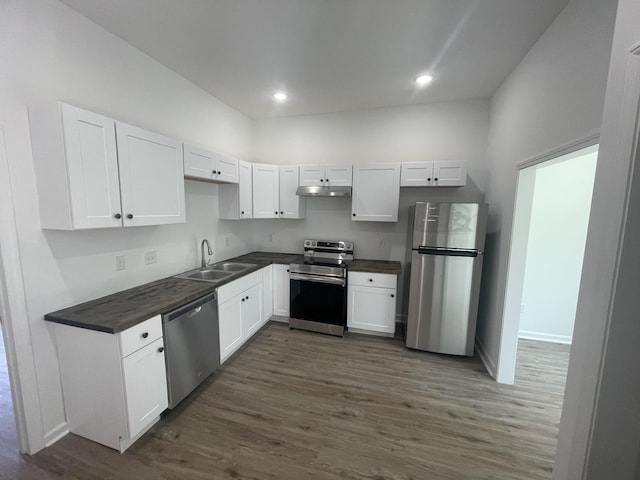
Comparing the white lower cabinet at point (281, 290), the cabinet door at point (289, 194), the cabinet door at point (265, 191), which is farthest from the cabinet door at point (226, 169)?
the white lower cabinet at point (281, 290)

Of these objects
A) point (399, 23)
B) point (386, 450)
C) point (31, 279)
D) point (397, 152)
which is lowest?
point (386, 450)

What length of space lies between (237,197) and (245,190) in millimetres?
171

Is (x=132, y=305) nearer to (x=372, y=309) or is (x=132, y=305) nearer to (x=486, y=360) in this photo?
(x=372, y=309)

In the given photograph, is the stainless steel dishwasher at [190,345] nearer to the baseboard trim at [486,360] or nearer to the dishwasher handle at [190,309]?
the dishwasher handle at [190,309]

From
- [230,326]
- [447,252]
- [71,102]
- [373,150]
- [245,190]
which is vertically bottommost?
[230,326]

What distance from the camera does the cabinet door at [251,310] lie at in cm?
297

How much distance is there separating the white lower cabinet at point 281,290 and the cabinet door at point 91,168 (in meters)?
1.99

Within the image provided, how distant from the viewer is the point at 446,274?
110 inches

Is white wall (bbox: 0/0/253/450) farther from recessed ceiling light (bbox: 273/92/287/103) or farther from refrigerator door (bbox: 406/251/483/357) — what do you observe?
refrigerator door (bbox: 406/251/483/357)

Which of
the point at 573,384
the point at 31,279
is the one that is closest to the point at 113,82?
the point at 31,279

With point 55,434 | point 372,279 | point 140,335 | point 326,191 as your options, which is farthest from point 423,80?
point 55,434

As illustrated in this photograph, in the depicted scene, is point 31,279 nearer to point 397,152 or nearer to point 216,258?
point 216,258

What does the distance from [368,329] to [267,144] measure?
310 centimetres

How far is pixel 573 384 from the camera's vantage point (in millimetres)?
983
